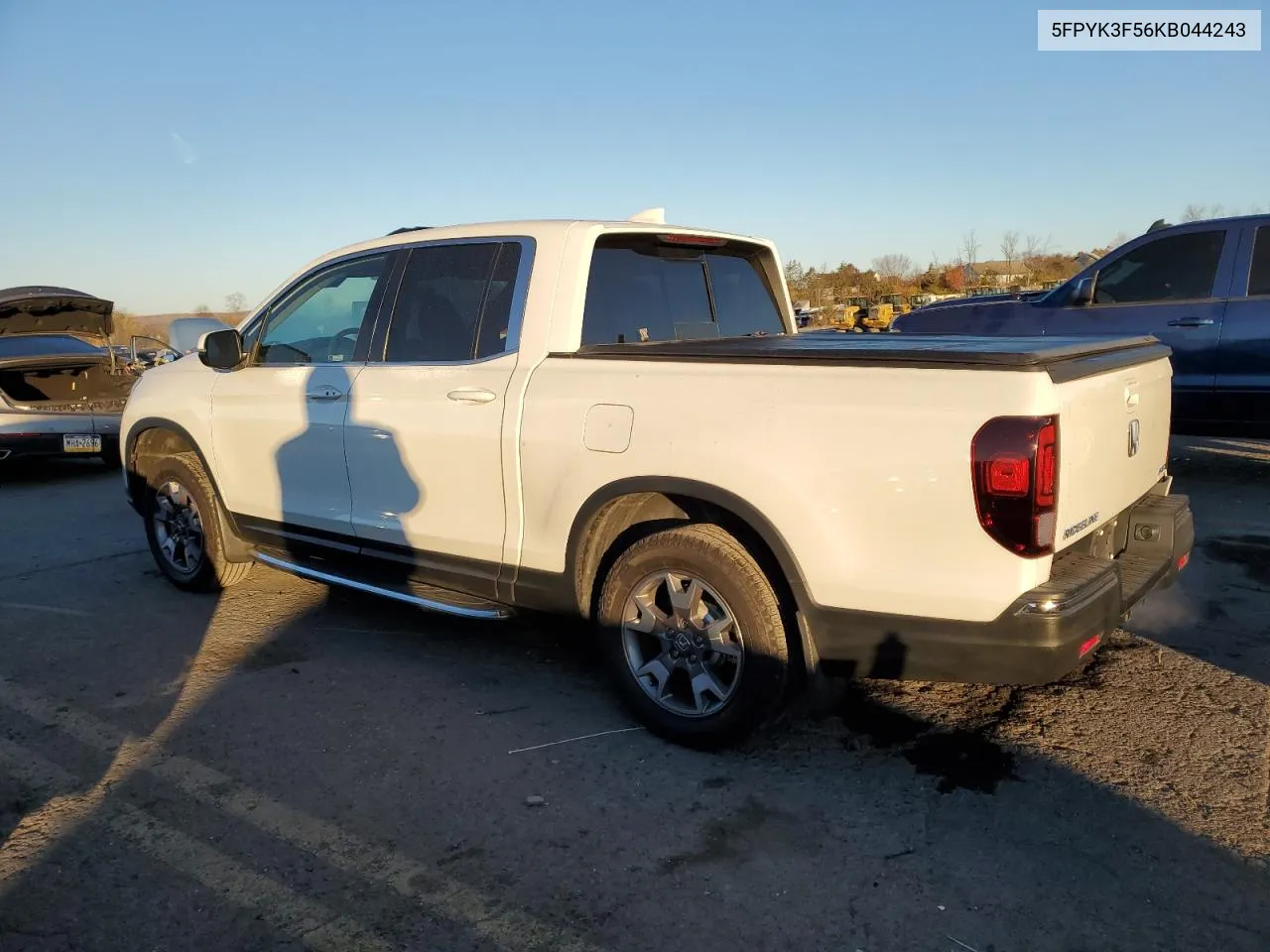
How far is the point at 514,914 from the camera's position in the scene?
270cm

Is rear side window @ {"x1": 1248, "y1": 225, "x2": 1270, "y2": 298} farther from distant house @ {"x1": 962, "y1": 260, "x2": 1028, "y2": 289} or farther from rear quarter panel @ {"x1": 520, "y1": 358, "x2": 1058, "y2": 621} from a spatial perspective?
distant house @ {"x1": 962, "y1": 260, "x2": 1028, "y2": 289}

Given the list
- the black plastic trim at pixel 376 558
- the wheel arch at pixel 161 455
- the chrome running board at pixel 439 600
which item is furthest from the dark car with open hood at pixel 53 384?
the chrome running board at pixel 439 600

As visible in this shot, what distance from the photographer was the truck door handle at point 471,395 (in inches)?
157

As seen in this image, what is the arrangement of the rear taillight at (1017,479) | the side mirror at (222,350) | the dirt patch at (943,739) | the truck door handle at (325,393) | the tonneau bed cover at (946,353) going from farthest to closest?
1. the side mirror at (222,350)
2. the truck door handle at (325,393)
3. the dirt patch at (943,739)
4. the tonneau bed cover at (946,353)
5. the rear taillight at (1017,479)

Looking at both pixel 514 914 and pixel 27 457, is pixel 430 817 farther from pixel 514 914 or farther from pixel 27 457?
pixel 27 457

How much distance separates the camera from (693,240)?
15.2 feet

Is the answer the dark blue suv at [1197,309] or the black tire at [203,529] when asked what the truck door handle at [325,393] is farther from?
the dark blue suv at [1197,309]

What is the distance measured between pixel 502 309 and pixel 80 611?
3.28 m

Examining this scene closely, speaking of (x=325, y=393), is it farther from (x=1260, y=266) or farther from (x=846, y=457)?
(x=1260, y=266)

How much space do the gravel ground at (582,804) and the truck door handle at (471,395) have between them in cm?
128

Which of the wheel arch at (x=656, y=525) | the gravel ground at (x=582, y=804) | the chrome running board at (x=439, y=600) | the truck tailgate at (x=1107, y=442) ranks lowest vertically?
the gravel ground at (x=582, y=804)

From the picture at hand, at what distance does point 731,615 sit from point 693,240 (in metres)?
2.01

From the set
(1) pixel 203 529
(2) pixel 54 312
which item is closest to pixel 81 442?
(2) pixel 54 312

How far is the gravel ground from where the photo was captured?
Result: 266cm
